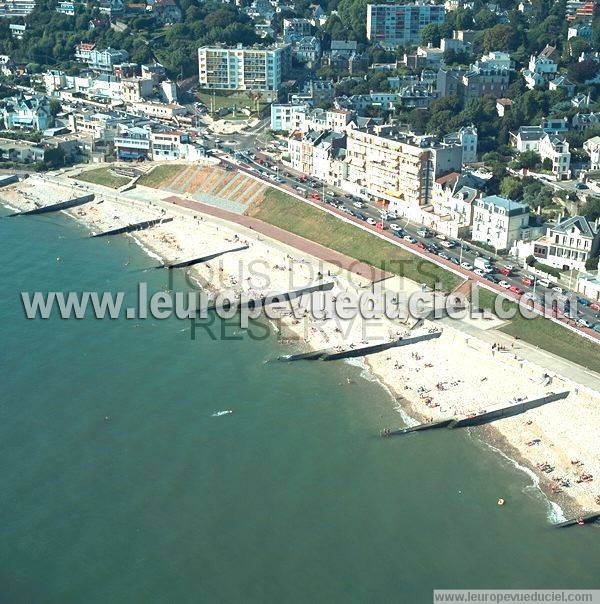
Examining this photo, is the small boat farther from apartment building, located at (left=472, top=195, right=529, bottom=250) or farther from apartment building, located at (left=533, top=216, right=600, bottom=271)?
apartment building, located at (left=472, top=195, right=529, bottom=250)

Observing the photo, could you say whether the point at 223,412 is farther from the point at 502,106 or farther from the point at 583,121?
the point at 502,106

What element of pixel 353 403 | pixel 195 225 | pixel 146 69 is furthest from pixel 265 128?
pixel 353 403

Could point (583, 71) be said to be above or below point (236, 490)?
above

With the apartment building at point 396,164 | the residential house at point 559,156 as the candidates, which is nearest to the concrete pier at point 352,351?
the apartment building at point 396,164

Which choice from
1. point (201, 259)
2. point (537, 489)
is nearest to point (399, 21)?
point (201, 259)

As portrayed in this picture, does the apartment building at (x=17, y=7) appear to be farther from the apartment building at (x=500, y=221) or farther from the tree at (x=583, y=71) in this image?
the apartment building at (x=500, y=221)

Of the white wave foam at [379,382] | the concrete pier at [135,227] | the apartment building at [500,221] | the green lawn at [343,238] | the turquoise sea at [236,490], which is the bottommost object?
the turquoise sea at [236,490]

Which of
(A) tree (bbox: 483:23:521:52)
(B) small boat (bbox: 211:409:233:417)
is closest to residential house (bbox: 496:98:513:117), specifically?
(A) tree (bbox: 483:23:521:52)
